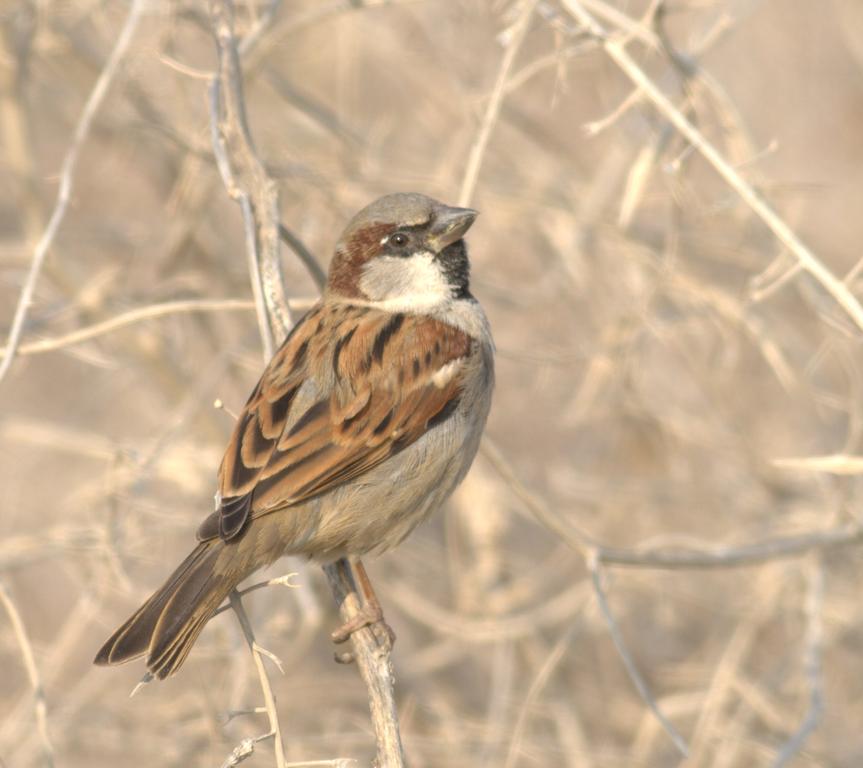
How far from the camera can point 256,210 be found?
3.56 meters

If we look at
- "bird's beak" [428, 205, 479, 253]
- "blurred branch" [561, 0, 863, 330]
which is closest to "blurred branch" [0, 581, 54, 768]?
"bird's beak" [428, 205, 479, 253]

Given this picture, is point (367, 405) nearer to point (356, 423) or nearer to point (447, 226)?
point (356, 423)

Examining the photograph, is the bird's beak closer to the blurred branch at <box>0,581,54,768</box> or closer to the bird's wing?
the bird's wing

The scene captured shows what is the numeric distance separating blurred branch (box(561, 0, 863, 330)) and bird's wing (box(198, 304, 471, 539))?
0.93m

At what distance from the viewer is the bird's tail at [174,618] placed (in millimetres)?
Result: 2977

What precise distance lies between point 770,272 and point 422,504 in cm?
115

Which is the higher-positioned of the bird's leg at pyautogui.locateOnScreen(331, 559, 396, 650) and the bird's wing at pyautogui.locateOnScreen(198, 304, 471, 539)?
the bird's wing at pyautogui.locateOnScreen(198, 304, 471, 539)

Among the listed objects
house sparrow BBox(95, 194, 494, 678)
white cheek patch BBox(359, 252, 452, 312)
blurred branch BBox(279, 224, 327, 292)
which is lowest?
house sparrow BBox(95, 194, 494, 678)

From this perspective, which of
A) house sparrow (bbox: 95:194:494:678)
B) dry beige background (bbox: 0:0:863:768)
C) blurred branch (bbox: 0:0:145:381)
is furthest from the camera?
dry beige background (bbox: 0:0:863:768)

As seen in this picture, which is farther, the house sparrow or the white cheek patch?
the white cheek patch

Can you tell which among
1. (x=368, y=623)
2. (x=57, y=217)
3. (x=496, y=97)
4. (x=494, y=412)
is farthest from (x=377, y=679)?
(x=494, y=412)

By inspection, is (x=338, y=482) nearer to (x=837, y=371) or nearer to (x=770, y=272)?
(x=770, y=272)

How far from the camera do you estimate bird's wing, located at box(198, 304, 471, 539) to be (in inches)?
133

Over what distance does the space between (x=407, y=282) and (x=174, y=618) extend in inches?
53.4
